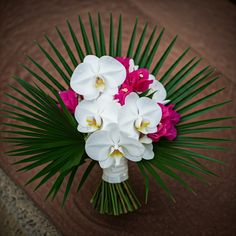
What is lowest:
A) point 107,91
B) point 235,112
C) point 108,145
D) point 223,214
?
point 223,214

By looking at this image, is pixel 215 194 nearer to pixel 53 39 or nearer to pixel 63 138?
pixel 63 138

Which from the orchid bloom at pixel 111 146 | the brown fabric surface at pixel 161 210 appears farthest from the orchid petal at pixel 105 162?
the brown fabric surface at pixel 161 210

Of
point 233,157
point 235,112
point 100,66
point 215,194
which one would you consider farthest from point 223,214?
point 100,66

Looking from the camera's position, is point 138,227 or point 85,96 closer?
point 85,96

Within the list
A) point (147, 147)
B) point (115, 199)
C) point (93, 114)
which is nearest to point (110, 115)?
point (93, 114)

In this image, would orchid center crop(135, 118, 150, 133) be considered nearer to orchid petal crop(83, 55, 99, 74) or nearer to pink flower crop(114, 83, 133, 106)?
pink flower crop(114, 83, 133, 106)

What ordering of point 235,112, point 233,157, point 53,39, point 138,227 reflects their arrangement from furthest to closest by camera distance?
point 53,39 < point 235,112 < point 233,157 < point 138,227

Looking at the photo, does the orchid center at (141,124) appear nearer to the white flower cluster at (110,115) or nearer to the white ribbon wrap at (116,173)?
the white flower cluster at (110,115)
